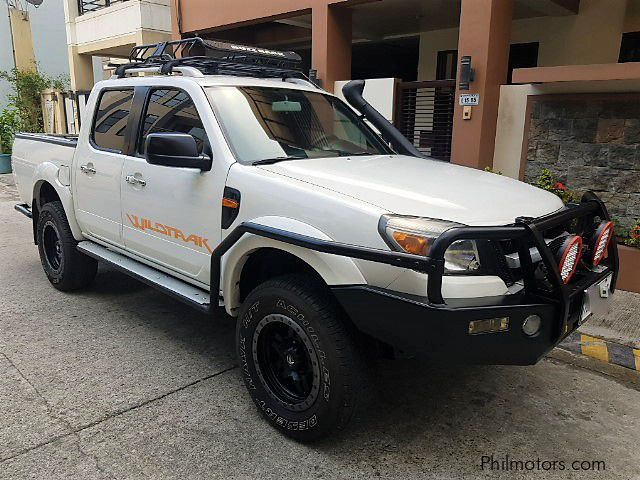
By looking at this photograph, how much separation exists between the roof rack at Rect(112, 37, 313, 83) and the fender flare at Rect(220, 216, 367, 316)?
1478 millimetres

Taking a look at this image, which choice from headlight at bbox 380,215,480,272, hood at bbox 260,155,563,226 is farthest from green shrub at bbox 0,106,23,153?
headlight at bbox 380,215,480,272

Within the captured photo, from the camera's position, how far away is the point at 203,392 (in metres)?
3.35

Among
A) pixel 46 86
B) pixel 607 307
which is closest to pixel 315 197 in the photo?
pixel 607 307

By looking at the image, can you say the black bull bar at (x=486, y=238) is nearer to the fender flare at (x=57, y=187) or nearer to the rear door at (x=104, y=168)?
the rear door at (x=104, y=168)

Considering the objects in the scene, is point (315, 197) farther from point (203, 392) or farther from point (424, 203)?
point (203, 392)

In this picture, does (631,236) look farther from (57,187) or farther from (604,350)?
(57,187)

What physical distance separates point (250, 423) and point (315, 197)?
136 centimetres

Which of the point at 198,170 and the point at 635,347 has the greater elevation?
the point at 198,170

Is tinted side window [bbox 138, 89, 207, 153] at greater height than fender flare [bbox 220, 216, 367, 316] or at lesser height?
greater

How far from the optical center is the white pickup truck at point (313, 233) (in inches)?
92.4

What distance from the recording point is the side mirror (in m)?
3.05

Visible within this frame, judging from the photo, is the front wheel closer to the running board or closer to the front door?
the running board

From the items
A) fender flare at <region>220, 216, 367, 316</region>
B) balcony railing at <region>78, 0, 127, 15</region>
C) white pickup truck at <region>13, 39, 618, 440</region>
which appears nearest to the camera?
white pickup truck at <region>13, 39, 618, 440</region>

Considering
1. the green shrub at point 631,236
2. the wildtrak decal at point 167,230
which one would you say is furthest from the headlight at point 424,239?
the green shrub at point 631,236
